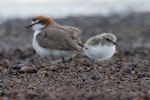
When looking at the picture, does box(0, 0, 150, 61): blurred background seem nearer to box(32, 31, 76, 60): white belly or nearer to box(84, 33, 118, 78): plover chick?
box(32, 31, 76, 60): white belly

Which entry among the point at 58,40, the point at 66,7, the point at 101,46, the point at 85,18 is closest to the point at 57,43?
the point at 58,40

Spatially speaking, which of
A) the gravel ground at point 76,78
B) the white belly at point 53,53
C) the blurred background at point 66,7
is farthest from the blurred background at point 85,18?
the white belly at point 53,53

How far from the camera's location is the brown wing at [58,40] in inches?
441

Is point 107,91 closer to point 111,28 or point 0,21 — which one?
point 111,28

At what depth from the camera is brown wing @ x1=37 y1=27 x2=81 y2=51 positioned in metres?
11.2

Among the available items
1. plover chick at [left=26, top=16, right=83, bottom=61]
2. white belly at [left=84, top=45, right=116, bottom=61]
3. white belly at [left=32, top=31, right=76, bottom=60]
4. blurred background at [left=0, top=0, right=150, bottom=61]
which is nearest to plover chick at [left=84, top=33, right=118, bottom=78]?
white belly at [left=84, top=45, right=116, bottom=61]

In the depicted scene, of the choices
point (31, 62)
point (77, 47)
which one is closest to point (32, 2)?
point (31, 62)

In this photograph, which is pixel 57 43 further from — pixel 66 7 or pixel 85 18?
pixel 66 7

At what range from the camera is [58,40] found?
11367mm

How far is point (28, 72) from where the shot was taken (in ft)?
33.3

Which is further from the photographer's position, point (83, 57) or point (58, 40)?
point (83, 57)

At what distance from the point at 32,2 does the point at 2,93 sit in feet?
53.8

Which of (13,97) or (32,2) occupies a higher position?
(32,2)

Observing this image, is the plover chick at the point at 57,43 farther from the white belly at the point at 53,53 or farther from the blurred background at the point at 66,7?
the blurred background at the point at 66,7
